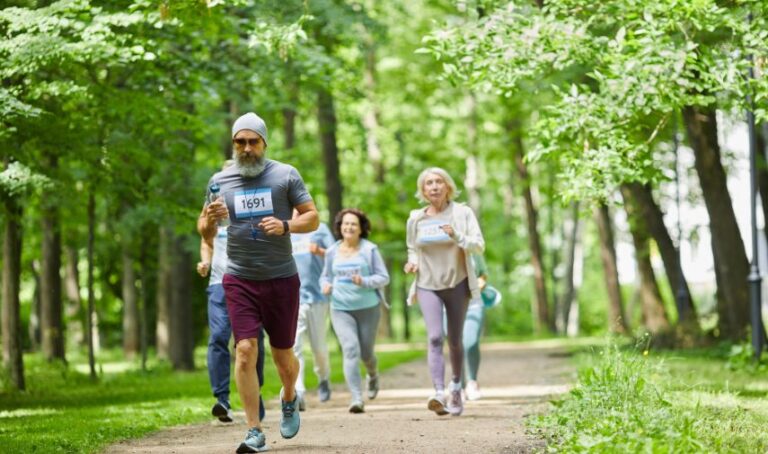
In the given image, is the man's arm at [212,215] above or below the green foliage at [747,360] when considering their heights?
above

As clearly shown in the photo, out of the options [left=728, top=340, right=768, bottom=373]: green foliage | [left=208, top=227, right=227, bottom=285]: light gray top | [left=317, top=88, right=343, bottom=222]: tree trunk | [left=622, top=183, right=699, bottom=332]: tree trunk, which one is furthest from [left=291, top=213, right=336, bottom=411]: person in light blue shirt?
[left=317, top=88, right=343, bottom=222]: tree trunk

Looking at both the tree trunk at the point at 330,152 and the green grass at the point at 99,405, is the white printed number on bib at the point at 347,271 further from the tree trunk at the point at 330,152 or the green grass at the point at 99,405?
the tree trunk at the point at 330,152

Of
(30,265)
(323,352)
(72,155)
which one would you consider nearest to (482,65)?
(323,352)

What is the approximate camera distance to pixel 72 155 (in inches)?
543

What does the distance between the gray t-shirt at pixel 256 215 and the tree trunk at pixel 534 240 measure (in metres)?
27.7

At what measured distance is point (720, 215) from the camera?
1802 centimetres

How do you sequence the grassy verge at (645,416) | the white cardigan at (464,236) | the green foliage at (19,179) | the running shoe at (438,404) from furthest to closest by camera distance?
the green foliage at (19,179) → the white cardigan at (464,236) → the running shoe at (438,404) → the grassy verge at (645,416)

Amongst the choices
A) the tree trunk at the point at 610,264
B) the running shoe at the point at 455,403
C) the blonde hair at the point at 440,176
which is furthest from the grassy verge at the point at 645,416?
the tree trunk at the point at 610,264

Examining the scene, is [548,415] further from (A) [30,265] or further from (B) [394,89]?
(B) [394,89]

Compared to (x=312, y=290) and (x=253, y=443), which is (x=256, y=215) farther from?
(x=312, y=290)

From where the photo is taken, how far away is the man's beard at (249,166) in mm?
7496

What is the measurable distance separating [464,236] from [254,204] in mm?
3178

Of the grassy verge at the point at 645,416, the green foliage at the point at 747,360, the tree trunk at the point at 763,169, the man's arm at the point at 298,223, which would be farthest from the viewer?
the tree trunk at the point at 763,169

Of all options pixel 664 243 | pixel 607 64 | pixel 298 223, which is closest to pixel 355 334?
pixel 607 64
